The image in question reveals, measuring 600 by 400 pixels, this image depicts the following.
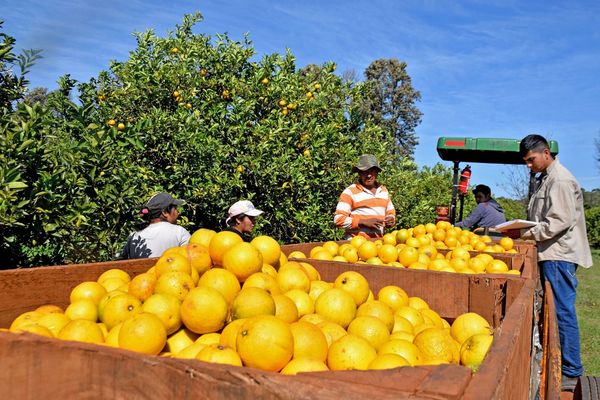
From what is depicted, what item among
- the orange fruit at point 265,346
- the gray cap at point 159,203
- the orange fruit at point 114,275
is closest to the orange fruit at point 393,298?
the orange fruit at point 265,346

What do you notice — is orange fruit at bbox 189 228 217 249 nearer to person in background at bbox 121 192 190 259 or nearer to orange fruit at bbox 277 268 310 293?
orange fruit at bbox 277 268 310 293

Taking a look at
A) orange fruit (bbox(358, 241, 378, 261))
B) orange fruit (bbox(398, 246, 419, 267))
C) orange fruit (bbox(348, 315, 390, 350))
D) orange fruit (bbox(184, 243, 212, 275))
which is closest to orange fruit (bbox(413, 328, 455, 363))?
orange fruit (bbox(348, 315, 390, 350))

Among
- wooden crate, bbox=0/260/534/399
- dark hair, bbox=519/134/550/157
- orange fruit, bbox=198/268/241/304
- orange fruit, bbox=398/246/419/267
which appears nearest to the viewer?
wooden crate, bbox=0/260/534/399

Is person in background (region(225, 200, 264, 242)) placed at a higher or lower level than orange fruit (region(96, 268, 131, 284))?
higher

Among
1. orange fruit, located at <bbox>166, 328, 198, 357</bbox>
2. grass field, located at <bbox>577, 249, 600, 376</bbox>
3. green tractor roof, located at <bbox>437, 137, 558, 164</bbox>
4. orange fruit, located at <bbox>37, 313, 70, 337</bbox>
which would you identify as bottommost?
grass field, located at <bbox>577, 249, 600, 376</bbox>

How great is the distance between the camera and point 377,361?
152 centimetres

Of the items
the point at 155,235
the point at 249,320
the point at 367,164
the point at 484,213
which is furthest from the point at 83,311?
the point at 484,213

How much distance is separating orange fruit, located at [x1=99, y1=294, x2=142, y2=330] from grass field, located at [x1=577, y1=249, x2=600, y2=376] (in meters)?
5.65

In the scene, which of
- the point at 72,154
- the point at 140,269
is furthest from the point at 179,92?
the point at 140,269

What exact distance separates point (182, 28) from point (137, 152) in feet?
11.2

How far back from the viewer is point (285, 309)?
1.96 metres

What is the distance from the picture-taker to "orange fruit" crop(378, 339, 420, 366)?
5.61 ft

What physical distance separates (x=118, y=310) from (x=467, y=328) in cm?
153

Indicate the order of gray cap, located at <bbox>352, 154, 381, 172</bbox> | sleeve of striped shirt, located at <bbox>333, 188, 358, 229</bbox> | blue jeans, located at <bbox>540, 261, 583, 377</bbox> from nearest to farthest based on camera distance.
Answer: blue jeans, located at <bbox>540, 261, 583, 377</bbox> < sleeve of striped shirt, located at <bbox>333, 188, 358, 229</bbox> < gray cap, located at <bbox>352, 154, 381, 172</bbox>
